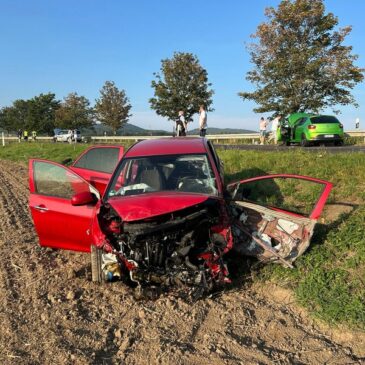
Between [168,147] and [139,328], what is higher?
[168,147]

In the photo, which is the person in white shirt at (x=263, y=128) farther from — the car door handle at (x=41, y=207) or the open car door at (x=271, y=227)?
the car door handle at (x=41, y=207)

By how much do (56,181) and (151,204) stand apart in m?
2.13

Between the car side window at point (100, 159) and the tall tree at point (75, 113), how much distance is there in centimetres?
5609

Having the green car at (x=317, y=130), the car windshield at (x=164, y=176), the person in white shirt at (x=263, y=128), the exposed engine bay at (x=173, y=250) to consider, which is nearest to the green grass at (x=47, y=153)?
the person in white shirt at (x=263, y=128)

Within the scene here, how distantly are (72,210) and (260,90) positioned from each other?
2491 cm

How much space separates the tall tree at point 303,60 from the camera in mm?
26281

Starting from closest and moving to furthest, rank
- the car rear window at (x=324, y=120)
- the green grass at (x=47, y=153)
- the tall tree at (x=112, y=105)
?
the car rear window at (x=324, y=120), the green grass at (x=47, y=153), the tall tree at (x=112, y=105)

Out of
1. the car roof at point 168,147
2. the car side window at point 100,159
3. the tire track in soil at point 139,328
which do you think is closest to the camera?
the tire track in soil at point 139,328

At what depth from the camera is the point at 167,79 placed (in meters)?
41.0

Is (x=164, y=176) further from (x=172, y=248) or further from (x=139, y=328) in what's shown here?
(x=139, y=328)

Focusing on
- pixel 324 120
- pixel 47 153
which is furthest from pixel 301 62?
pixel 47 153

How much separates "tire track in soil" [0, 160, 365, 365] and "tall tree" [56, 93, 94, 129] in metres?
59.8

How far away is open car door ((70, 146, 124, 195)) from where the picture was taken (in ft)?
25.3

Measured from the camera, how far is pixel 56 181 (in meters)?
6.09
